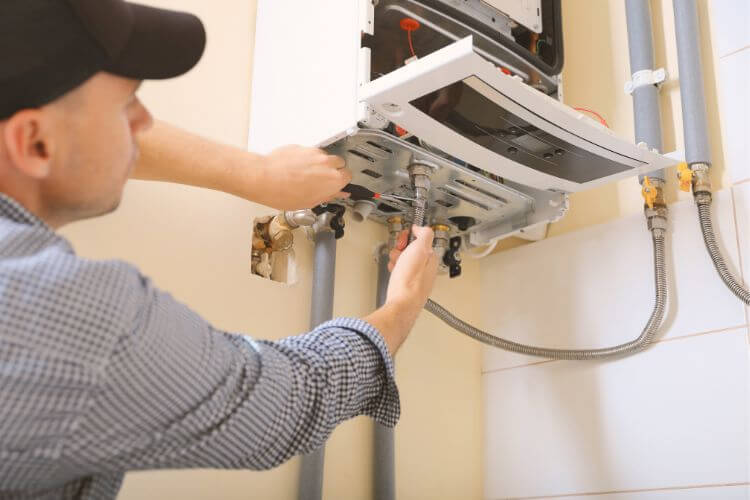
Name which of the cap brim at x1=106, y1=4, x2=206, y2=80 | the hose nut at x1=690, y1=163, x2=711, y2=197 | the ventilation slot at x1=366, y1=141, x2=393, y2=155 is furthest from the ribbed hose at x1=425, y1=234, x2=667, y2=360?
the cap brim at x1=106, y1=4, x2=206, y2=80

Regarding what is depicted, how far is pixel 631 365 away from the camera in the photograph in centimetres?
141

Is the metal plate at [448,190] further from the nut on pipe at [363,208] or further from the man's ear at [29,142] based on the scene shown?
the man's ear at [29,142]

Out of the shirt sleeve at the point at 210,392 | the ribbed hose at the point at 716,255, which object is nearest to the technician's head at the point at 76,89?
the shirt sleeve at the point at 210,392

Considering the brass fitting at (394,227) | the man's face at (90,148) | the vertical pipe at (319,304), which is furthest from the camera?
the brass fitting at (394,227)

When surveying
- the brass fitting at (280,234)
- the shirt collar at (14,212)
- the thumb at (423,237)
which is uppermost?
the brass fitting at (280,234)

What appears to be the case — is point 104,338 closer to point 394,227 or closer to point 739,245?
point 394,227

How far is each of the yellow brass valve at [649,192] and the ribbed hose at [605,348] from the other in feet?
0.21

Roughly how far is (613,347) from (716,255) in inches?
9.6

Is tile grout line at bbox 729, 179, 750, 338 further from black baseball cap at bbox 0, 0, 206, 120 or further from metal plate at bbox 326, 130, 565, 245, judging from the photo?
black baseball cap at bbox 0, 0, 206, 120

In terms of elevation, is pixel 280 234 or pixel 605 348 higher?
pixel 280 234

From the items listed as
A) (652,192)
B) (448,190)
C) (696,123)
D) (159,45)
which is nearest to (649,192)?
(652,192)

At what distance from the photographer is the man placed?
554 millimetres

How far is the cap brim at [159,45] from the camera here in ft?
2.22

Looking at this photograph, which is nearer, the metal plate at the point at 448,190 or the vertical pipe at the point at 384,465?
the metal plate at the point at 448,190
